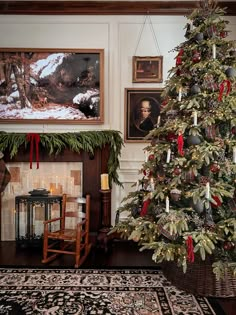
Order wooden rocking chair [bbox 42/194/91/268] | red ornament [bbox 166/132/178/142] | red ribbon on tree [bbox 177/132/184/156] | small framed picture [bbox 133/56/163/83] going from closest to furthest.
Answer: red ribbon on tree [bbox 177/132/184/156]
red ornament [bbox 166/132/178/142]
wooden rocking chair [bbox 42/194/91/268]
small framed picture [bbox 133/56/163/83]

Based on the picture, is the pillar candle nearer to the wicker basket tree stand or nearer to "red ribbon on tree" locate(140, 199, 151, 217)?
"red ribbon on tree" locate(140, 199, 151, 217)

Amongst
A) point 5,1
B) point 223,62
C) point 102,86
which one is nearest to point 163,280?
point 223,62

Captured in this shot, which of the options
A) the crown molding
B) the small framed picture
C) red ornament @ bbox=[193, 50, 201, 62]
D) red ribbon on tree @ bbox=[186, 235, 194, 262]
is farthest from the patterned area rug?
the crown molding

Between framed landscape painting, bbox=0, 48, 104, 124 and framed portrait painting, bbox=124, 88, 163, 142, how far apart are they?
1.21 feet

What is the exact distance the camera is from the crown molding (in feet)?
14.2

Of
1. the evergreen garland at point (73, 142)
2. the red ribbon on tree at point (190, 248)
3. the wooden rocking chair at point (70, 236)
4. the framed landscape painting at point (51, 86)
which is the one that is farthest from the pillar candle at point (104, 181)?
the red ribbon on tree at point (190, 248)

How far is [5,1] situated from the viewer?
434cm

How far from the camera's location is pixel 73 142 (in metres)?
4.24

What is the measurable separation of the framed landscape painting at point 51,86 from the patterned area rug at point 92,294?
201 centimetres

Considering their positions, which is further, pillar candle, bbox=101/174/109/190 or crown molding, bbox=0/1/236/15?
crown molding, bbox=0/1/236/15

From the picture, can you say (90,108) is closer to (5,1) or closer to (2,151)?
(2,151)

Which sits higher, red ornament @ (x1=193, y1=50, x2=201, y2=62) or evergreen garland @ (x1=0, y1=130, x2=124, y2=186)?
red ornament @ (x1=193, y1=50, x2=201, y2=62)

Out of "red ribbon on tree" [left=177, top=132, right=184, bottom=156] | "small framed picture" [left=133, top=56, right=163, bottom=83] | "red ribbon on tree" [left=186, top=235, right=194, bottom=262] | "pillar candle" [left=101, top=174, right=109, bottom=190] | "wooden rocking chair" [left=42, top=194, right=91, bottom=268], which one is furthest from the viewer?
"small framed picture" [left=133, top=56, right=163, bottom=83]

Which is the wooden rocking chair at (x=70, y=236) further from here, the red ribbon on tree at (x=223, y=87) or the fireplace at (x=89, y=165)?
the red ribbon on tree at (x=223, y=87)
